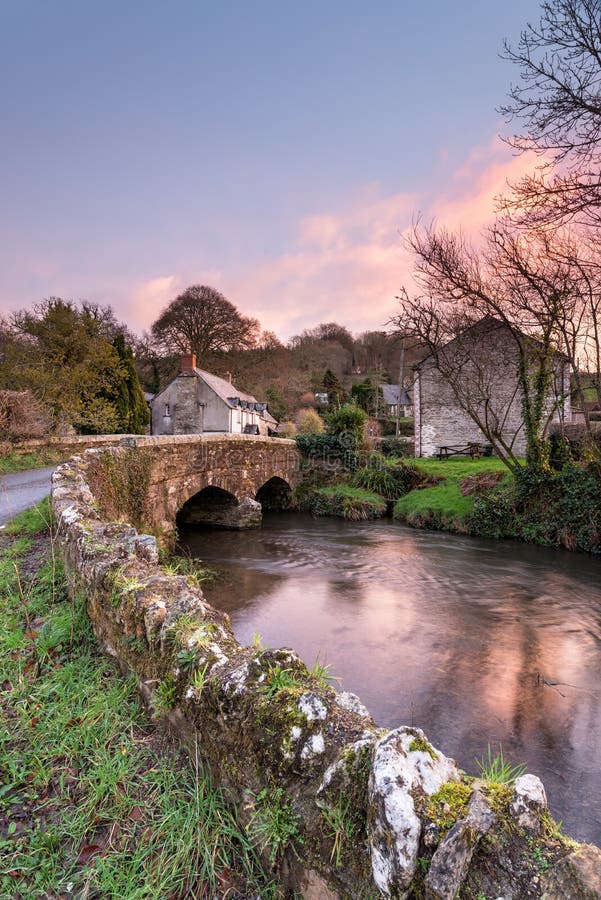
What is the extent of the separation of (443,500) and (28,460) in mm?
15089

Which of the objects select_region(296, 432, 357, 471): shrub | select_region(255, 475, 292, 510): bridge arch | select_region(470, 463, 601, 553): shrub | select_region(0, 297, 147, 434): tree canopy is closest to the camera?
select_region(470, 463, 601, 553): shrub

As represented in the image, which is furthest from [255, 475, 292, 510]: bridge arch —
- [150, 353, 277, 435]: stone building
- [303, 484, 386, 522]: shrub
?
[150, 353, 277, 435]: stone building

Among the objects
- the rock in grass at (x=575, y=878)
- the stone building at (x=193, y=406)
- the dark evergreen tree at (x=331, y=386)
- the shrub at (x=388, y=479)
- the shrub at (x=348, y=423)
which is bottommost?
the shrub at (x=388, y=479)

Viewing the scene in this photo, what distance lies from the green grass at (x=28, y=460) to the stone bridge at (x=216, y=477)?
195 inches

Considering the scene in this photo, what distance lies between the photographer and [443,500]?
17.9 m

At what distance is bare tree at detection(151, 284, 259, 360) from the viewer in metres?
44.1

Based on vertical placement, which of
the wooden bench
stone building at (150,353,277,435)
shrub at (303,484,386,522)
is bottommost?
shrub at (303,484,386,522)

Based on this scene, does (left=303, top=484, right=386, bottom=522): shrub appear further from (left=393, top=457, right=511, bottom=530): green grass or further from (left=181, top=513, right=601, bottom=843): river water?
(left=181, top=513, right=601, bottom=843): river water

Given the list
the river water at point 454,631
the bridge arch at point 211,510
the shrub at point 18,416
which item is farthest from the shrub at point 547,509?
the shrub at point 18,416

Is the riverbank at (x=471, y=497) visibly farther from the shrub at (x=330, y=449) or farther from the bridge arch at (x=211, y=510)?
the bridge arch at (x=211, y=510)

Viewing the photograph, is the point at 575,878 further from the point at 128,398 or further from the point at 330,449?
the point at 128,398

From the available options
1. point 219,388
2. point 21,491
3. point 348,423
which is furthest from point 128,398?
point 21,491

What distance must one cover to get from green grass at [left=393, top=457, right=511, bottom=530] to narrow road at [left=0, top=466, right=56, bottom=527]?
12.6 metres

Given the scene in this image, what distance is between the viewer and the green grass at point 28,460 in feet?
50.8
